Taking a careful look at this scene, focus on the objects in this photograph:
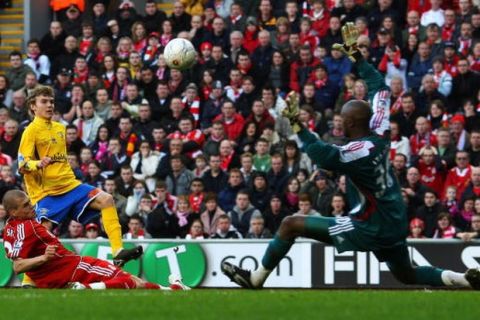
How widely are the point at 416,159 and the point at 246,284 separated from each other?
780 cm

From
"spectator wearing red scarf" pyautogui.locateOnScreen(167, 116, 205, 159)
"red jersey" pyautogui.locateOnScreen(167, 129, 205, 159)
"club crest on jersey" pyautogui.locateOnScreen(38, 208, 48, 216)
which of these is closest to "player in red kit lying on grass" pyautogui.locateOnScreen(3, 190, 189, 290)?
"club crest on jersey" pyautogui.locateOnScreen(38, 208, 48, 216)

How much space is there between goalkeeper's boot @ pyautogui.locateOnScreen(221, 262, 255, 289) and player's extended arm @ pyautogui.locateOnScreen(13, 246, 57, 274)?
2096 millimetres

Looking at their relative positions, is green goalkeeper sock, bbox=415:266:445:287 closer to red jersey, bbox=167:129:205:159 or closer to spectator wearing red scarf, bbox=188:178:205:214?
spectator wearing red scarf, bbox=188:178:205:214

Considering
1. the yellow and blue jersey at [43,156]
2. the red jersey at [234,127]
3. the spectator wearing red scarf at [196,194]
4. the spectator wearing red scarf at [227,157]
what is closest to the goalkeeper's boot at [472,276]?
the yellow and blue jersey at [43,156]

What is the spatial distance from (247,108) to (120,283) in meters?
8.51

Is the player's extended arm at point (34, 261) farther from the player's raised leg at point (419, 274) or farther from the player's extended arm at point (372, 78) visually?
the player's extended arm at point (372, 78)

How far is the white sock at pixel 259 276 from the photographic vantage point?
11.9 meters

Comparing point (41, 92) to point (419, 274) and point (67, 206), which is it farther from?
point (419, 274)

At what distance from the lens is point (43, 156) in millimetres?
13859

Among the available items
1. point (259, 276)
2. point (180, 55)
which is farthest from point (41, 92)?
point (259, 276)

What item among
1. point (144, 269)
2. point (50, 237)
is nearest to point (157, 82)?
point (144, 269)

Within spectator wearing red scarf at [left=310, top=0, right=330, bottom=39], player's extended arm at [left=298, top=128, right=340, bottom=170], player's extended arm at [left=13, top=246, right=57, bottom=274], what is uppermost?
spectator wearing red scarf at [left=310, top=0, right=330, bottom=39]

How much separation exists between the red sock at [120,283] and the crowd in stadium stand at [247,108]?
5.53 metres

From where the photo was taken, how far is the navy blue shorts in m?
13.9
